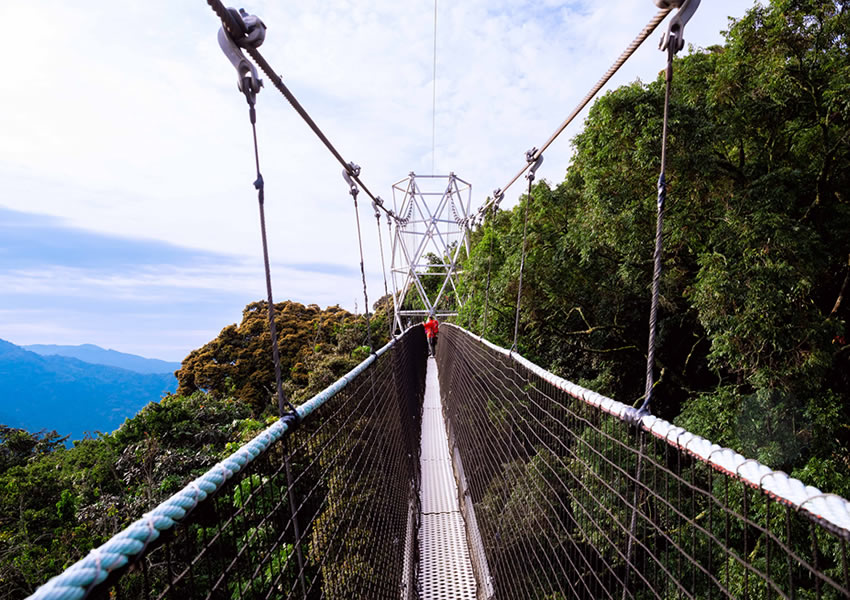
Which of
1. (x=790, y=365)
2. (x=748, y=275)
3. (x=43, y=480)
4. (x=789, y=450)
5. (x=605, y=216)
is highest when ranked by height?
(x=605, y=216)

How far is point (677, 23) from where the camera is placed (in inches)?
38.6

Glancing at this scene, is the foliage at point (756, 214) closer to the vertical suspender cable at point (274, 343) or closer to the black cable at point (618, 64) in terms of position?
the black cable at point (618, 64)

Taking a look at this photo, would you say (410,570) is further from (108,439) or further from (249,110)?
(108,439)

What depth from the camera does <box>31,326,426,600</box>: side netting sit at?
0.50 metres

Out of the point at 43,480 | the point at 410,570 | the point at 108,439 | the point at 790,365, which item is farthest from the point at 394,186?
the point at 410,570

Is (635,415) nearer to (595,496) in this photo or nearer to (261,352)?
(595,496)

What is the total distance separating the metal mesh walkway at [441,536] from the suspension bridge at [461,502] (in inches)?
0.4

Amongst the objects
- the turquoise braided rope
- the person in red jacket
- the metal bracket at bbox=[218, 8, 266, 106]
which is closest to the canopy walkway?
the turquoise braided rope

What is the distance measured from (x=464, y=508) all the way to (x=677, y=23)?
2.38 m

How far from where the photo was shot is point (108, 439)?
7.91 m

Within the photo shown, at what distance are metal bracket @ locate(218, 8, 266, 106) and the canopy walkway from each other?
2.29ft

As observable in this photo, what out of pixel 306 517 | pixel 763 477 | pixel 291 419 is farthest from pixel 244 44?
pixel 763 477

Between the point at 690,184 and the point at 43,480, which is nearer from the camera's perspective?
the point at 690,184

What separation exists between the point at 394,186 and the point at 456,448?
34.3ft
